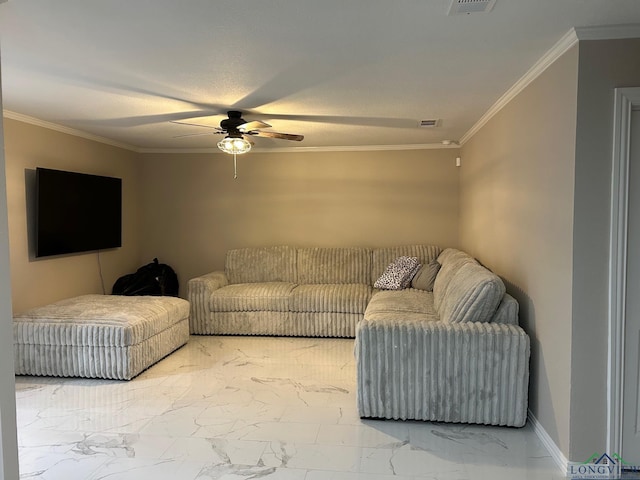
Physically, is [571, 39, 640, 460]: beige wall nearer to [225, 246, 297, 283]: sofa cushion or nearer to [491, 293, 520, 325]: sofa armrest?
[491, 293, 520, 325]: sofa armrest

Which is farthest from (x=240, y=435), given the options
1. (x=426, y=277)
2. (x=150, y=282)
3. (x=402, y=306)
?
(x=150, y=282)

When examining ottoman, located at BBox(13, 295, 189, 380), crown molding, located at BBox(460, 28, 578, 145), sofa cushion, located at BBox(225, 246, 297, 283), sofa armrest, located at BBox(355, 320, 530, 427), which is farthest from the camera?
sofa cushion, located at BBox(225, 246, 297, 283)

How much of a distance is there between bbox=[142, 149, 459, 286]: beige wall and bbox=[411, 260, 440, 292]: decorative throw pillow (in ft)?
2.88

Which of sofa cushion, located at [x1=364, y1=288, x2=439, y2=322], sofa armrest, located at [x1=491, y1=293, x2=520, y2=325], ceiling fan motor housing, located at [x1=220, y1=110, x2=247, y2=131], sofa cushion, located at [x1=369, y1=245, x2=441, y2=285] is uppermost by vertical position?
ceiling fan motor housing, located at [x1=220, y1=110, x2=247, y2=131]

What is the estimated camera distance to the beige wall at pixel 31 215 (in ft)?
13.2

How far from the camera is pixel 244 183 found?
5992mm

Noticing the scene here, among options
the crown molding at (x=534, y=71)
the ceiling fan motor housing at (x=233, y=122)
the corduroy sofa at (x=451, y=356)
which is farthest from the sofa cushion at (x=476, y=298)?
the ceiling fan motor housing at (x=233, y=122)

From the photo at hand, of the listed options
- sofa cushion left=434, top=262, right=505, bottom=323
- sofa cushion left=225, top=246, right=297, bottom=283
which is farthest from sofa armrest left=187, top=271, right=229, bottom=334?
sofa cushion left=434, top=262, right=505, bottom=323

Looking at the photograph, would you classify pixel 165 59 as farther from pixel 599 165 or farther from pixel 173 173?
pixel 173 173

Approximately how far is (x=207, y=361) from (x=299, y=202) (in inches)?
99.1

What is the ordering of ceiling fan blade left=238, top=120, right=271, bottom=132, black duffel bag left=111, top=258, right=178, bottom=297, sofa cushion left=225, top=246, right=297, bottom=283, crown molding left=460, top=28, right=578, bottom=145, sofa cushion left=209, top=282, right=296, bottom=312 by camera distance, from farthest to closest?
sofa cushion left=225, top=246, right=297, bottom=283 < black duffel bag left=111, top=258, right=178, bottom=297 < sofa cushion left=209, top=282, right=296, bottom=312 < ceiling fan blade left=238, top=120, right=271, bottom=132 < crown molding left=460, top=28, right=578, bottom=145

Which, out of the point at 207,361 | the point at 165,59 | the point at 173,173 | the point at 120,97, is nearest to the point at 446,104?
the point at 165,59

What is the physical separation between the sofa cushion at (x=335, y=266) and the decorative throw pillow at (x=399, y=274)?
0.32 metres

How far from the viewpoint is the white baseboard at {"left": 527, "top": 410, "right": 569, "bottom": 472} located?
7.89 ft
